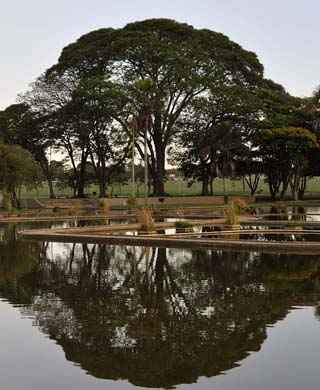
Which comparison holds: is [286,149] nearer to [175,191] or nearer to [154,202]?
[154,202]

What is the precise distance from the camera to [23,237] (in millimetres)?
25281

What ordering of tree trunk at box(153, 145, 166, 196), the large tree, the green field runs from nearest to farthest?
1. the large tree
2. tree trunk at box(153, 145, 166, 196)
3. the green field

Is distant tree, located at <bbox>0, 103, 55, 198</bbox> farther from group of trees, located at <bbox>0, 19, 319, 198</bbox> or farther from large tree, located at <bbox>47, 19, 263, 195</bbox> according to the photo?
large tree, located at <bbox>47, 19, 263, 195</bbox>

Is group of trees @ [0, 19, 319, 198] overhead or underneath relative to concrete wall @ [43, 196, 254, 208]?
overhead

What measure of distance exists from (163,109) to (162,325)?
49061 millimetres

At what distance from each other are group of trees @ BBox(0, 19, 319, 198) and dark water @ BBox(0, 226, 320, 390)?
4052 cm

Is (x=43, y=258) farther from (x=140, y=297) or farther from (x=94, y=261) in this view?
(x=140, y=297)

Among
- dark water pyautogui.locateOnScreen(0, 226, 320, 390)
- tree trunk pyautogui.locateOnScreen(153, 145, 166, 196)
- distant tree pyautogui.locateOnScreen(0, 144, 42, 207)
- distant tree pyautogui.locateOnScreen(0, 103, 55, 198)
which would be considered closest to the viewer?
dark water pyautogui.locateOnScreen(0, 226, 320, 390)

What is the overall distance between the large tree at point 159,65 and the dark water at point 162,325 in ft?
132

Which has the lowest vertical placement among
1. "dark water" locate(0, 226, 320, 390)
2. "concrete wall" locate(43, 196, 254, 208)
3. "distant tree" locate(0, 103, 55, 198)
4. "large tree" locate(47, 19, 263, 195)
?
"dark water" locate(0, 226, 320, 390)

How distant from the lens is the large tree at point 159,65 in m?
54.7

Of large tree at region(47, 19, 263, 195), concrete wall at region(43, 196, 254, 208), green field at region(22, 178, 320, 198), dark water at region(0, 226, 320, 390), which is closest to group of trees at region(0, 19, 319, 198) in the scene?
large tree at region(47, 19, 263, 195)

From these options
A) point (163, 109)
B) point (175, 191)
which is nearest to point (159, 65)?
point (163, 109)

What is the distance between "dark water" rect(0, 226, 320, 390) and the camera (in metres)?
7.25
